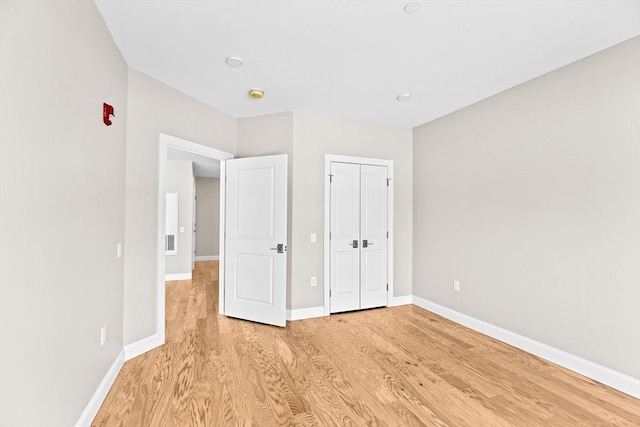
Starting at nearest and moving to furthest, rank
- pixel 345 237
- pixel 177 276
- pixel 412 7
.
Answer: pixel 412 7 → pixel 345 237 → pixel 177 276

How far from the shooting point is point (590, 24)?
6.73 ft

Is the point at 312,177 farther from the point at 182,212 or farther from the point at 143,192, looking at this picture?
the point at 182,212

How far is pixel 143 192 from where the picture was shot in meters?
2.76

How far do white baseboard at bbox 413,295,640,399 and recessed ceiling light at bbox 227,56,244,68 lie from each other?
12.1 feet

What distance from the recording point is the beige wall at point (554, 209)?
2250 millimetres

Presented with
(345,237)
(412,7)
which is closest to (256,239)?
(345,237)

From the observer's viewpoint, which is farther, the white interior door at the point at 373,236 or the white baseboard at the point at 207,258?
the white baseboard at the point at 207,258

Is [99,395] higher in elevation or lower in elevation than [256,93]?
lower

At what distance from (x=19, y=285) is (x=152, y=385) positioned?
1466 millimetres

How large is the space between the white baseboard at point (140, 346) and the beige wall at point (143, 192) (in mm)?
37

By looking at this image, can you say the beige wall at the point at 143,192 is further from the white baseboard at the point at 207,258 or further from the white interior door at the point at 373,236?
the white baseboard at the point at 207,258

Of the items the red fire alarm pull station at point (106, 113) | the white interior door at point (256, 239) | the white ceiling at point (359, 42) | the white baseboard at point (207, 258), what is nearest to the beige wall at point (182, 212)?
the white baseboard at point (207, 258)

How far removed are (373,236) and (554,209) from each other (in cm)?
206

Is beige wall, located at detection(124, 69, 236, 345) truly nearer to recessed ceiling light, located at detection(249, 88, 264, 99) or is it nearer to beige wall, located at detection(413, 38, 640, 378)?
recessed ceiling light, located at detection(249, 88, 264, 99)
